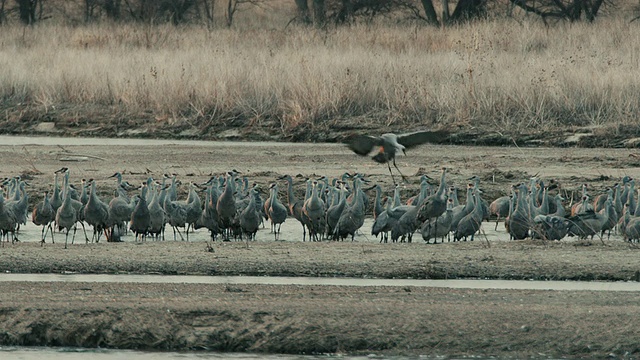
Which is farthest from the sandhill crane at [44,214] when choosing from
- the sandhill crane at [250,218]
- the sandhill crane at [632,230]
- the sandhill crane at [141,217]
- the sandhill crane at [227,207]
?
the sandhill crane at [632,230]

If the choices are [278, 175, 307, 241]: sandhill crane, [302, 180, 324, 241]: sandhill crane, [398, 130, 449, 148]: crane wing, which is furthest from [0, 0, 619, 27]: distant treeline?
[398, 130, 449, 148]: crane wing

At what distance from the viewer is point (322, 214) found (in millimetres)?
14266

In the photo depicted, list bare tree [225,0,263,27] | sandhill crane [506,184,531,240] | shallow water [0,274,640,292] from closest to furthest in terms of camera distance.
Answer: shallow water [0,274,640,292] → sandhill crane [506,184,531,240] → bare tree [225,0,263,27]

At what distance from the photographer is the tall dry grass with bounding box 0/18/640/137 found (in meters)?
21.4

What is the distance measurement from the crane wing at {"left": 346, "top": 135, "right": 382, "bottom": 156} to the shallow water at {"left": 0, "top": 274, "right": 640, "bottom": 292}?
1.55m

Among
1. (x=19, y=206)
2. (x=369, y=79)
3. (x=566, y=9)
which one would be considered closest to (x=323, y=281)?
(x=19, y=206)

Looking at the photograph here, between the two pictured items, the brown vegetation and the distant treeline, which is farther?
the distant treeline

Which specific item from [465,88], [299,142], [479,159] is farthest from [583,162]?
[299,142]

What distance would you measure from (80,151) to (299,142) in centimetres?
372

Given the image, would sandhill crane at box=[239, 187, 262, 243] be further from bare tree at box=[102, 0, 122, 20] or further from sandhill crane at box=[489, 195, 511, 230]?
bare tree at box=[102, 0, 122, 20]

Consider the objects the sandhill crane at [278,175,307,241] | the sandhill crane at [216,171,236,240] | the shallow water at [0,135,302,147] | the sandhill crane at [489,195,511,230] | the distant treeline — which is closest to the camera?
the sandhill crane at [216,171,236,240]

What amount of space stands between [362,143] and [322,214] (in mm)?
2205

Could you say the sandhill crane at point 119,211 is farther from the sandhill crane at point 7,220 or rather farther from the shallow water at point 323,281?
the shallow water at point 323,281

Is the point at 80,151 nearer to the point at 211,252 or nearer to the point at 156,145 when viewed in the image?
the point at 156,145
